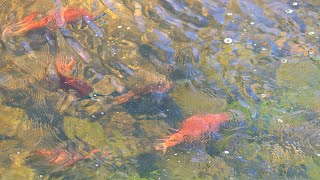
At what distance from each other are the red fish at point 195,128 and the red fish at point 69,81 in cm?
104

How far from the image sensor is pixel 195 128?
4.64 m

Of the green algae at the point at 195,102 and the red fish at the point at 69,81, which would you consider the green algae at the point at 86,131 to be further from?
the green algae at the point at 195,102

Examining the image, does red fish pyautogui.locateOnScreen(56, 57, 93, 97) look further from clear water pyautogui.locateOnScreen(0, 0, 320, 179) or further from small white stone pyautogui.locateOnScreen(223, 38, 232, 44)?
small white stone pyautogui.locateOnScreen(223, 38, 232, 44)

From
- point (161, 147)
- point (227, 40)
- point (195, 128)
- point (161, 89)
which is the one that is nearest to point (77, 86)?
point (161, 89)

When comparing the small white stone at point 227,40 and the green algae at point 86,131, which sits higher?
the small white stone at point 227,40

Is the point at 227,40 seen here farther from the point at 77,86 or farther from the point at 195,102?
the point at 77,86

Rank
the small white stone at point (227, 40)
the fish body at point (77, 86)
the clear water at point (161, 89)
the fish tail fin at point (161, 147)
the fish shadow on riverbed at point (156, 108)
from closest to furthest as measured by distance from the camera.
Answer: the clear water at point (161, 89), the fish tail fin at point (161, 147), the fish shadow on riverbed at point (156, 108), the fish body at point (77, 86), the small white stone at point (227, 40)

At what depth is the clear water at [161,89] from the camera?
4336 millimetres

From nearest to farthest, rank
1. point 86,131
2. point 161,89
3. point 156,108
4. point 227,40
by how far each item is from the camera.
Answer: point 86,131, point 156,108, point 161,89, point 227,40

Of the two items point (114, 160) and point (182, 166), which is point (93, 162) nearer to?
point (114, 160)

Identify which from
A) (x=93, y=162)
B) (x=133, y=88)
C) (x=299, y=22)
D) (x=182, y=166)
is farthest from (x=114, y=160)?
(x=299, y=22)

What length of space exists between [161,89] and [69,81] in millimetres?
954

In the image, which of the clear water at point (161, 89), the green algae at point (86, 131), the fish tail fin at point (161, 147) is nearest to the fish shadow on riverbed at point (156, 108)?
the clear water at point (161, 89)

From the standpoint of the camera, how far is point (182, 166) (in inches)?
169
